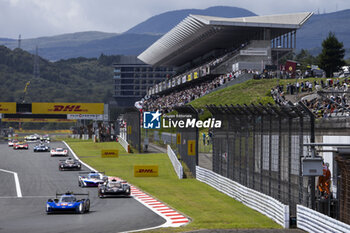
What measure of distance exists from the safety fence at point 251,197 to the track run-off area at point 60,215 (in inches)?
119

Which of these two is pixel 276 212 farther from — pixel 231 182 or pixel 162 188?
pixel 162 188

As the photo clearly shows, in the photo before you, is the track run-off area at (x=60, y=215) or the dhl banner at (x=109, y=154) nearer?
the track run-off area at (x=60, y=215)

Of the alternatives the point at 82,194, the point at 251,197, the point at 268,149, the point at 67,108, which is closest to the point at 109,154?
the point at 82,194

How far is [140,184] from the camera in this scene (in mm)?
35469

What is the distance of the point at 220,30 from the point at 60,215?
208ft

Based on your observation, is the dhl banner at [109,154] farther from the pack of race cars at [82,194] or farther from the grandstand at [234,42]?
the grandstand at [234,42]

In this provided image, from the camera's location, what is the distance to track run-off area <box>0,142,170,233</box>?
1933cm

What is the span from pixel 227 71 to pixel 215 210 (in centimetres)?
5998

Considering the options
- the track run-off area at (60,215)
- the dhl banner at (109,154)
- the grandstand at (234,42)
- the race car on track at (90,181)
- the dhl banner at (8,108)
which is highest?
the grandstand at (234,42)

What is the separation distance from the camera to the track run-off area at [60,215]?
63.4 feet

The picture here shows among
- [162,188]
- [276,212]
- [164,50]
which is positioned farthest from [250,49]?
[276,212]

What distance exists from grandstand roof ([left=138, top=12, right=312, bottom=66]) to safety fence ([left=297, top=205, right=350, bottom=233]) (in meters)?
64.3

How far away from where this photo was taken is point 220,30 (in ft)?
275

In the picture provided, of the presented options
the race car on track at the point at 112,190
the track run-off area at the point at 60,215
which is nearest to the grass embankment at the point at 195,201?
the track run-off area at the point at 60,215
